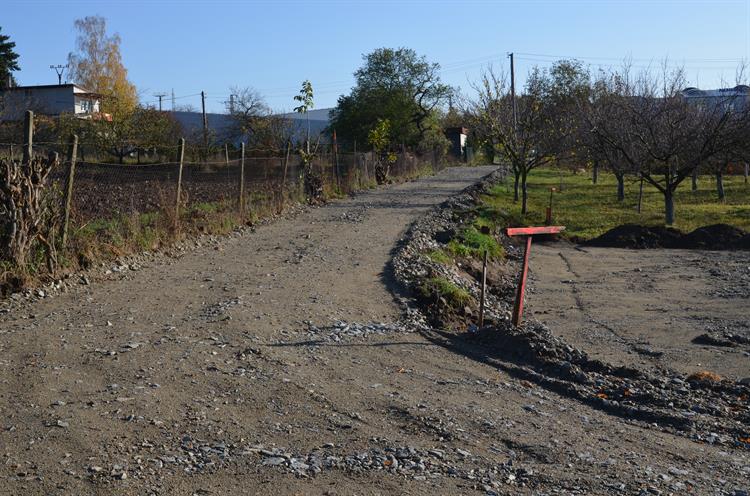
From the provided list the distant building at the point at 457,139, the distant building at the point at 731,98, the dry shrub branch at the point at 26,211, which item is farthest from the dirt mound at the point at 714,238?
the distant building at the point at 457,139

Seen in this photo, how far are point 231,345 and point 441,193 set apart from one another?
25.8 m

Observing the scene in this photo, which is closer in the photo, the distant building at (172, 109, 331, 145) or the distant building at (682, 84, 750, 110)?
the distant building at (682, 84, 750, 110)

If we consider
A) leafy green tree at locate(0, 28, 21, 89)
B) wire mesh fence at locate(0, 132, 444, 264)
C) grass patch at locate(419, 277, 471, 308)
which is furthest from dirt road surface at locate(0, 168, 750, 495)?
leafy green tree at locate(0, 28, 21, 89)

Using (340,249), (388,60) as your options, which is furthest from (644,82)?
(388,60)

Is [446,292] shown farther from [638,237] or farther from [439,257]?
[638,237]

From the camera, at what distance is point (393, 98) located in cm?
6525

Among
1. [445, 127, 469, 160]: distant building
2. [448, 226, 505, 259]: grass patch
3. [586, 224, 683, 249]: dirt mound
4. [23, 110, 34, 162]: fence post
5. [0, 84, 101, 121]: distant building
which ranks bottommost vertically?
[586, 224, 683, 249]: dirt mound

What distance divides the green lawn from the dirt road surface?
17.2 m

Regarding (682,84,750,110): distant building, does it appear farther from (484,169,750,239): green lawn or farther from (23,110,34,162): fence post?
(23,110,34,162): fence post

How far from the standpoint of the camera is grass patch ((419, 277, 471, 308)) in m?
11.9

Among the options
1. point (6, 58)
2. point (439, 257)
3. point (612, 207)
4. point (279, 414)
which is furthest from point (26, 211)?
point (6, 58)

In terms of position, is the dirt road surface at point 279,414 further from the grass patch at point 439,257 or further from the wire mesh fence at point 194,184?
the grass patch at point 439,257

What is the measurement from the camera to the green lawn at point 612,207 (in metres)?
27.9

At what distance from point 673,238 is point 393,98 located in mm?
43723
